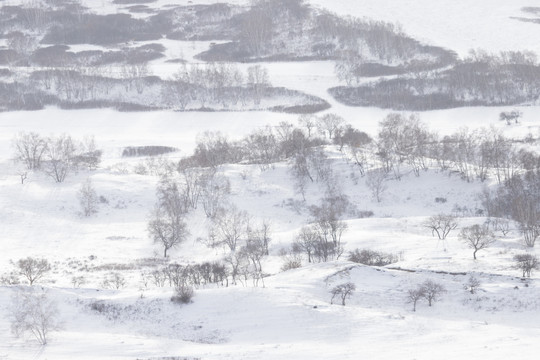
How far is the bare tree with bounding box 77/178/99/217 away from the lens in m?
75.3

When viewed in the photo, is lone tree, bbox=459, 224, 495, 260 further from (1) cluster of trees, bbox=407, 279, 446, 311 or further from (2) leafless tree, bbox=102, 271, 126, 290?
(2) leafless tree, bbox=102, 271, 126, 290

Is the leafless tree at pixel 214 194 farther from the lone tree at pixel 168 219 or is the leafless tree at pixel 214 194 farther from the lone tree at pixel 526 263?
the lone tree at pixel 526 263

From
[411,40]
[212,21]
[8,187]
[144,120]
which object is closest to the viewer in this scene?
[8,187]

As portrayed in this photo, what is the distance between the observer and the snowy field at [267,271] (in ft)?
107

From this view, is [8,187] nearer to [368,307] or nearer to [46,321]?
[46,321]

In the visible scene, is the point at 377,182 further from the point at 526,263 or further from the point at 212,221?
the point at 526,263

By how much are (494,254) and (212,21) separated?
167458 mm

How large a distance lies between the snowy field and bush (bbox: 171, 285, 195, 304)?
0.50 m

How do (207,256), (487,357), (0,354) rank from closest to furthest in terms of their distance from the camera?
(487,357)
(0,354)
(207,256)

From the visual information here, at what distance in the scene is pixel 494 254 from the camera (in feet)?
159

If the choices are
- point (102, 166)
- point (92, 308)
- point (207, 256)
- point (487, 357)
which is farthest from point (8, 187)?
point (487, 357)

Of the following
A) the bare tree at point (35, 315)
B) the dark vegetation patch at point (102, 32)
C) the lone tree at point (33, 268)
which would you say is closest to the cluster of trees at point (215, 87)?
the dark vegetation patch at point (102, 32)

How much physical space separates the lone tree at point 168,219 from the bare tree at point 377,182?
27245mm

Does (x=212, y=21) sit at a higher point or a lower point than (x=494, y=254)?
higher
